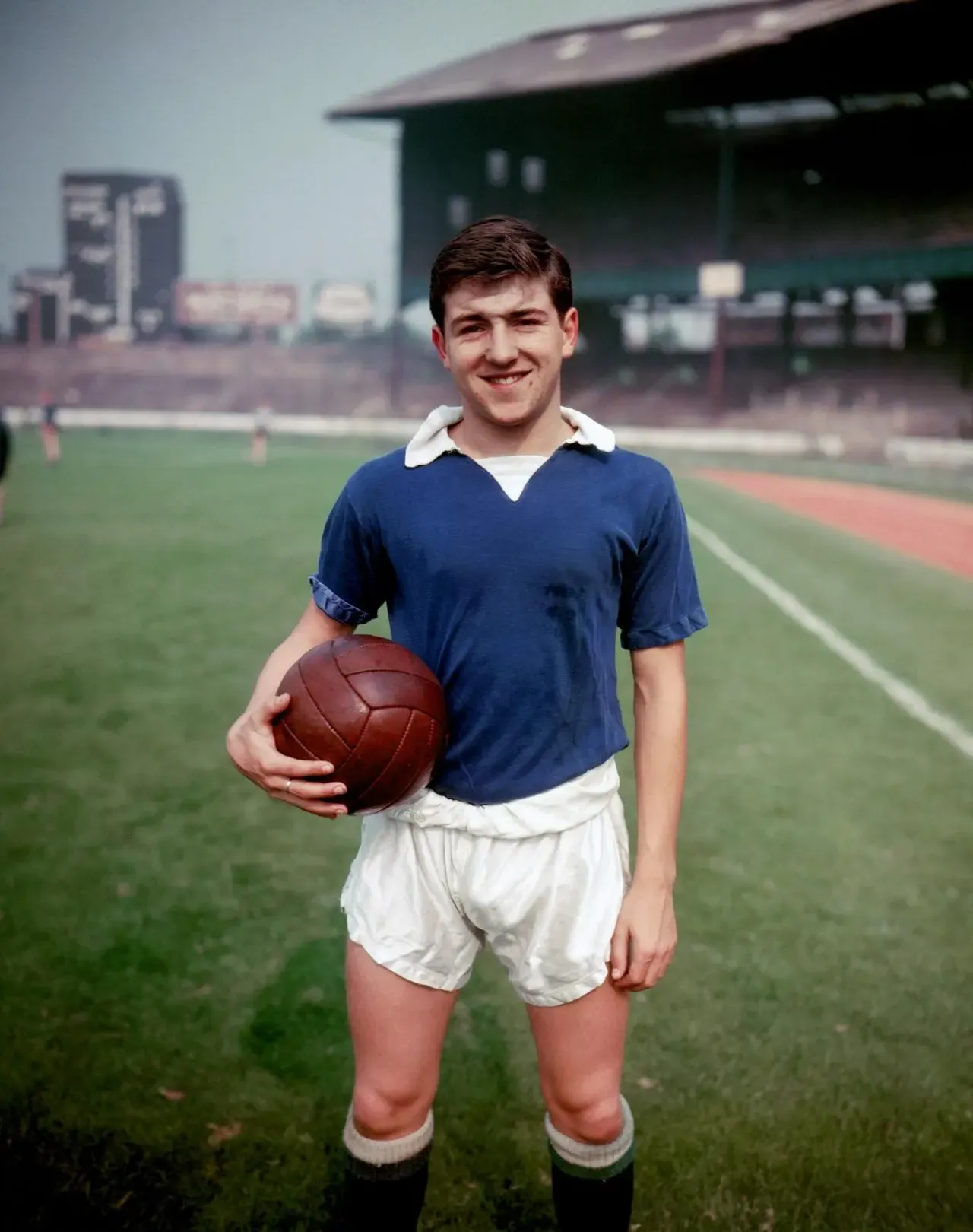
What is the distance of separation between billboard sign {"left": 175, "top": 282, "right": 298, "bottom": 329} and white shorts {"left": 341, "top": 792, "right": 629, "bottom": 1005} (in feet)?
163

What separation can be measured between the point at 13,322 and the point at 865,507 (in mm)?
52822

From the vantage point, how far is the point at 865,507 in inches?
661

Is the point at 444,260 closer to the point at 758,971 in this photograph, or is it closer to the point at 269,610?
the point at 758,971

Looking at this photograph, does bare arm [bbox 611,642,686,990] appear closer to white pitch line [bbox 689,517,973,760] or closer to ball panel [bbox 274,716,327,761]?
ball panel [bbox 274,716,327,761]

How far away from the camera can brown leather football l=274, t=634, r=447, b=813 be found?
1677mm

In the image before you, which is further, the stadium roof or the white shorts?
the stadium roof

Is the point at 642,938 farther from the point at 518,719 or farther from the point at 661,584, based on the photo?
the point at 661,584

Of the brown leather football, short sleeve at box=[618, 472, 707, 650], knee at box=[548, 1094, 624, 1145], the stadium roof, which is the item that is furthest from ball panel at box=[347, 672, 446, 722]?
the stadium roof

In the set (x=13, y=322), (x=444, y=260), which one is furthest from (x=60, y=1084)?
(x=13, y=322)

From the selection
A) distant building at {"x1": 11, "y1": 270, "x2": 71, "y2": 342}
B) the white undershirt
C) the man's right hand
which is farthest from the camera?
distant building at {"x1": 11, "y1": 270, "x2": 71, "y2": 342}

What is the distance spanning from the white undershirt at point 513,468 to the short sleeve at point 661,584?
0.69 feet

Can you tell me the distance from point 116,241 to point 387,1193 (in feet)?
285

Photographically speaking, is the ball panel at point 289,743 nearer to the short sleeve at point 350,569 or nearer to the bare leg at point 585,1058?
the short sleeve at point 350,569

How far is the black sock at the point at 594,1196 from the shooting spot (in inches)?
72.1
